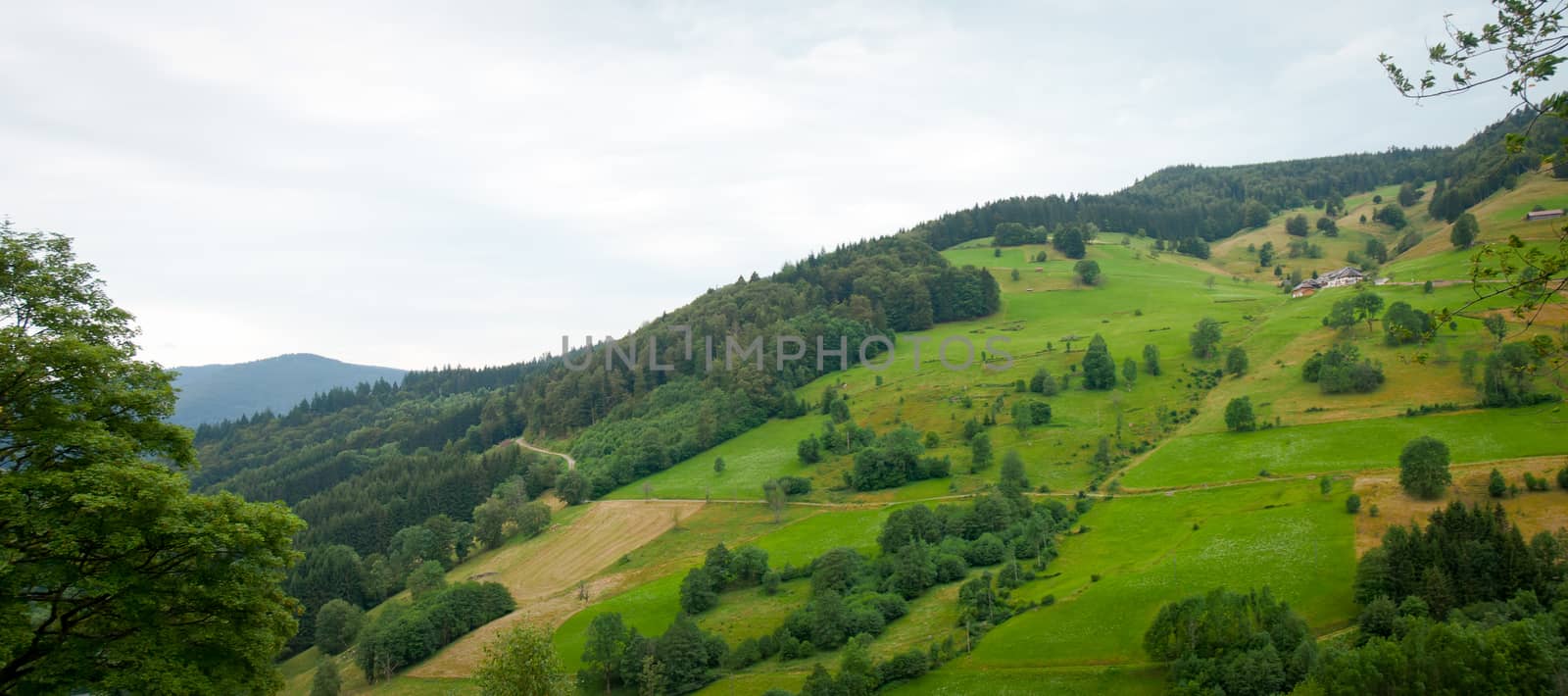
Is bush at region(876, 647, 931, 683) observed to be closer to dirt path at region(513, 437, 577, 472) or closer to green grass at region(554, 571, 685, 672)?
green grass at region(554, 571, 685, 672)

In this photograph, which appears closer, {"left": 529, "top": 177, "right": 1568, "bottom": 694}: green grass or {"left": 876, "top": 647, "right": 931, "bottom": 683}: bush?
{"left": 529, "top": 177, "right": 1568, "bottom": 694}: green grass

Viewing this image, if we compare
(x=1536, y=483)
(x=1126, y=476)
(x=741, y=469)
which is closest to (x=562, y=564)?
(x=741, y=469)

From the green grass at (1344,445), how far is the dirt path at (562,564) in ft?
193

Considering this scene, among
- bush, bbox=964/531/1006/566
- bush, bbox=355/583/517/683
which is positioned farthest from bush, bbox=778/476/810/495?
bush, bbox=355/583/517/683

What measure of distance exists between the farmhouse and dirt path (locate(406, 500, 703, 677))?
395 feet

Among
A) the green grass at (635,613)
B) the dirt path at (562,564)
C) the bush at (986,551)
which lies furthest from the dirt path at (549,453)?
the bush at (986,551)

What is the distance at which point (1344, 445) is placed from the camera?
73.2 m

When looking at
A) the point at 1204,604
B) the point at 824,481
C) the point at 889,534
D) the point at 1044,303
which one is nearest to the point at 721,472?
the point at 824,481

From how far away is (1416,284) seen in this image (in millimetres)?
116812

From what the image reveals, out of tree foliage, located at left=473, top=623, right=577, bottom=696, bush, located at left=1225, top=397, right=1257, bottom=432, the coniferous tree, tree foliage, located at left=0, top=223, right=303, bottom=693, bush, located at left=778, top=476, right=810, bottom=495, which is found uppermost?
tree foliage, located at left=0, top=223, right=303, bottom=693

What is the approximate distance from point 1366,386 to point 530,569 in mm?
100905

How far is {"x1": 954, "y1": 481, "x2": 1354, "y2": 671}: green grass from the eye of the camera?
164 feet

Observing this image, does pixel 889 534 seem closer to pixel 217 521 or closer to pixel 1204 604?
pixel 1204 604

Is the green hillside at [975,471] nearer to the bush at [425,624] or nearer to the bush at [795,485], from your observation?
the bush at [795,485]
